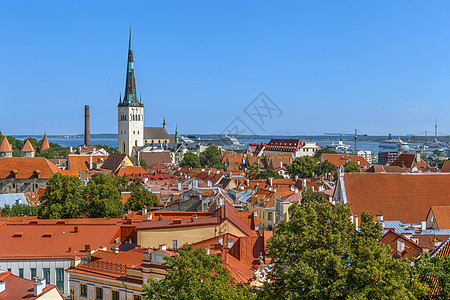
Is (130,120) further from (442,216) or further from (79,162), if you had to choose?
(442,216)

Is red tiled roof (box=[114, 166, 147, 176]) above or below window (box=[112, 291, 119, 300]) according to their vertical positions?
below

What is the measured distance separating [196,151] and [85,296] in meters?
135

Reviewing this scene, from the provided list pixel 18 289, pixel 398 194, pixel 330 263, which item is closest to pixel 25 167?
pixel 398 194

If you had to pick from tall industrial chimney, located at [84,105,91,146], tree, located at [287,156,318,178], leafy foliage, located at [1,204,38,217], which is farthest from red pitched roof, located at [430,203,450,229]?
tall industrial chimney, located at [84,105,91,146]

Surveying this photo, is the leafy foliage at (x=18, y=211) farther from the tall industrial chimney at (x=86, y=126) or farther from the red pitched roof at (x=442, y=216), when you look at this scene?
the tall industrial chimney at (x=86, y=126)

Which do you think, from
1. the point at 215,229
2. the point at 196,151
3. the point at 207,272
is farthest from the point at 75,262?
the point at 196,151

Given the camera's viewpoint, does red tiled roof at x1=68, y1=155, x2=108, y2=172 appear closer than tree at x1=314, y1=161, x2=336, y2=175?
No

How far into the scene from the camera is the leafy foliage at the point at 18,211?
1821 inches

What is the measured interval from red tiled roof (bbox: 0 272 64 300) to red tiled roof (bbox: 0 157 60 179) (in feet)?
156

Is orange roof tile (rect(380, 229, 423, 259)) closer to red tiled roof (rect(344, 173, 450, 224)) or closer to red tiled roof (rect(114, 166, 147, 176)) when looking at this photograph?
red tiled roof (rect(344, 173, 450, 224))

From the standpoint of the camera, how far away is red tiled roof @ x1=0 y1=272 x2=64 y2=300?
2065 cm

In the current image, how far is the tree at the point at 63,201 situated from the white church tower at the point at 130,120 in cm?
9983

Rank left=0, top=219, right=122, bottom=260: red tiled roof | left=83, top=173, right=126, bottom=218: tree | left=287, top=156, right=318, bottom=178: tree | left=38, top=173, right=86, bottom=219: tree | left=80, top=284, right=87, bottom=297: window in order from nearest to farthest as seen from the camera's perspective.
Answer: left=80, top=284, right=87, bottom=297: window → left=0, top=219, right=122, bottom=260: red tiled roof → left=38, top=173, right=86, bottom=219: tree → left=83, top=173, right=126, bottom=218: tree → left=287, top=156, right=318, bottom=178: tree

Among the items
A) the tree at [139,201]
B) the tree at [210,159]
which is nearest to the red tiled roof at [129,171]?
the tree at [139,201]
